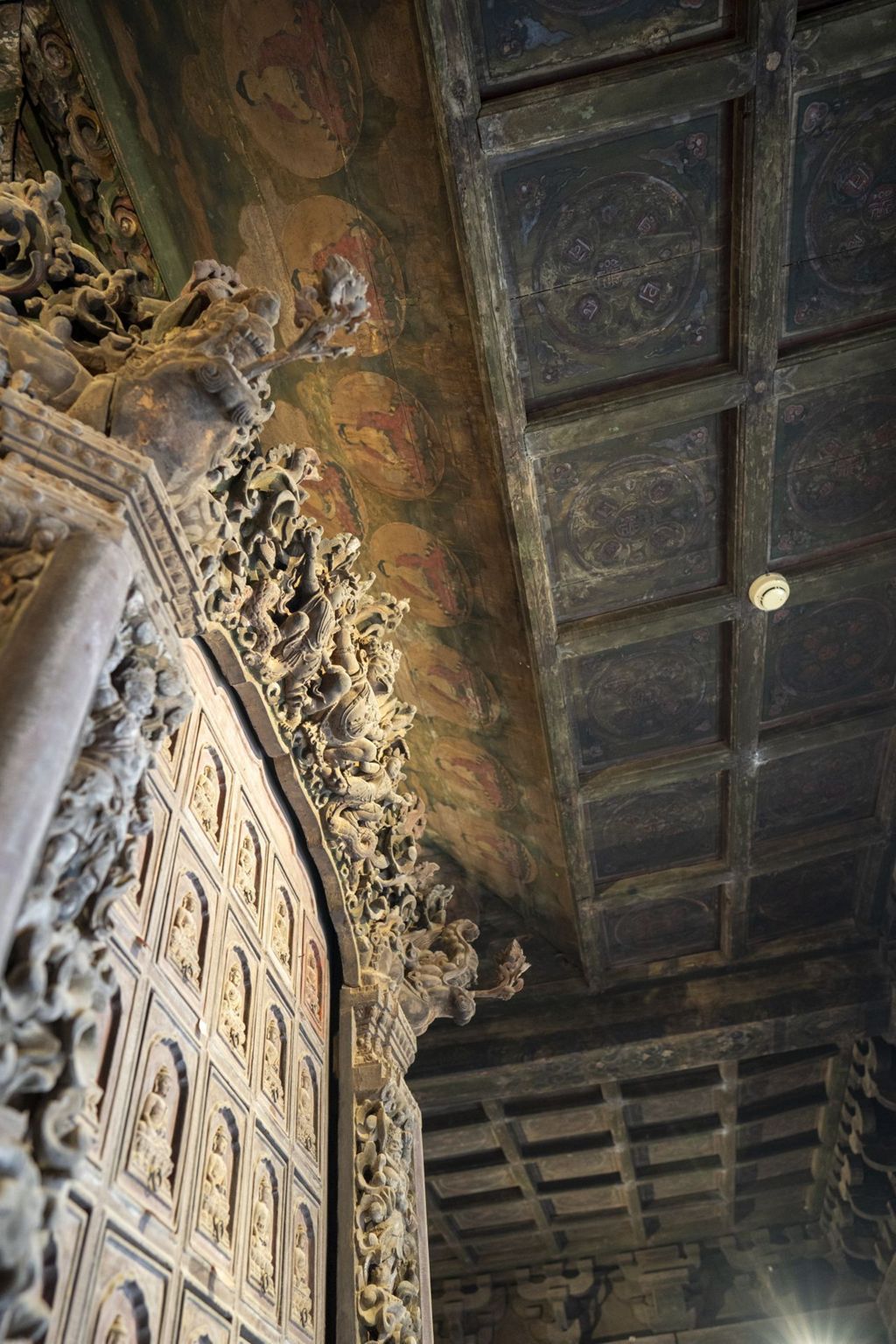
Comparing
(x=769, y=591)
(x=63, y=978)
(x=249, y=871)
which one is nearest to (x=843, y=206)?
(x=769, y=591)

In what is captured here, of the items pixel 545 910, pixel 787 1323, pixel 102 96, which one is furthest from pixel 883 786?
pixel 787 1323

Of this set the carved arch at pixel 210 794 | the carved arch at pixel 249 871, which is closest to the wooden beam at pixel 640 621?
the carved arch at pixel 249 871

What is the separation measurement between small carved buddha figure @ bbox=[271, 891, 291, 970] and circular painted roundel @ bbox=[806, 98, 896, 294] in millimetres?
4616

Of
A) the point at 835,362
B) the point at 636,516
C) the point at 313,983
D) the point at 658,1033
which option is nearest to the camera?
the point at 313,983

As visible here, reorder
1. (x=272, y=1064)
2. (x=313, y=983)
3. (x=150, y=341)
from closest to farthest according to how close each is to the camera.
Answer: (x=150, y=341), (x=272, y=1064), (x=313, y=983)

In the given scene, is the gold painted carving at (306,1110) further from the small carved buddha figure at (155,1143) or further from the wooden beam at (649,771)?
the wooden beam at (649,771)

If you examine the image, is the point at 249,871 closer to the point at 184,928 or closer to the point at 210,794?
the point at 210,794

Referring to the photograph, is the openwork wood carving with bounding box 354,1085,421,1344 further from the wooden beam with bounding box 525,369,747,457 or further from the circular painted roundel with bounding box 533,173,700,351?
the circular painted roundel with bounding box 533,173,700,351

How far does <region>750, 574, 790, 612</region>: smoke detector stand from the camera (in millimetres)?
7324

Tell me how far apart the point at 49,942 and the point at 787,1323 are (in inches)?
612

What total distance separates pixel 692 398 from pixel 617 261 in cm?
101

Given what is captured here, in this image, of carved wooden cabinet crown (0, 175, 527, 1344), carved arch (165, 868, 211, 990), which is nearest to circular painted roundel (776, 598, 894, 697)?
carved wooden cabinet crown (0, 175, 527, 1344)

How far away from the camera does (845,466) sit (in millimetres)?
6898

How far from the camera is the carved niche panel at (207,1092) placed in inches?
114
